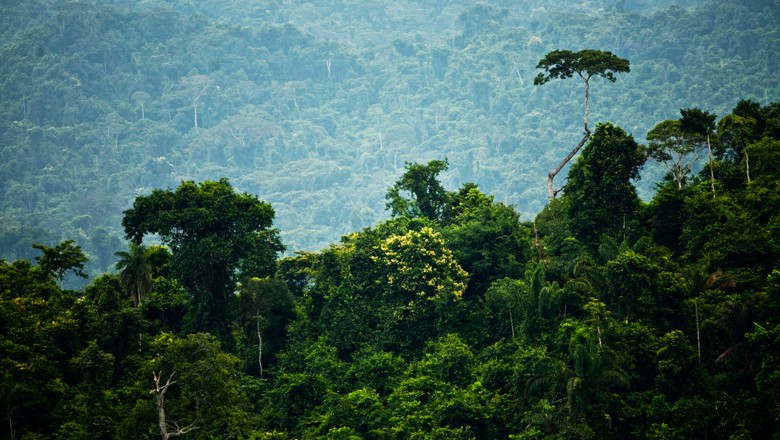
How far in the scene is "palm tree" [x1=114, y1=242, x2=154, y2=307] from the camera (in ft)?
132

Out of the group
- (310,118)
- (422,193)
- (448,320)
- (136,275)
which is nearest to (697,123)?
(422,193)

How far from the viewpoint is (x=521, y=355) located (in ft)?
112

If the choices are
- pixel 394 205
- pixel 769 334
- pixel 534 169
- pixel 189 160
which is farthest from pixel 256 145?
pixel 769 334

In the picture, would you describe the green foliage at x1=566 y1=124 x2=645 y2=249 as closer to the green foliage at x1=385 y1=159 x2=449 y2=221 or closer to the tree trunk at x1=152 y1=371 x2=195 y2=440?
the green foliage at x1=385 y1=159 x2=449 y2=221

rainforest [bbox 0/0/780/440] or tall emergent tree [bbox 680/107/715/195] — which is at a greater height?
tall emergent tree [bbox 680/107/715/195]

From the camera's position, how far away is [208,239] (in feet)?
130

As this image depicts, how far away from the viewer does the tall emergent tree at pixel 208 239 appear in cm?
3966

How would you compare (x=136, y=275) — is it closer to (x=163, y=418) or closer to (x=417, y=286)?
(x=163, y=418)

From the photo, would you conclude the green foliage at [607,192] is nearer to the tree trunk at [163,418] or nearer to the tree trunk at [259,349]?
the tree trunk at [259,349]

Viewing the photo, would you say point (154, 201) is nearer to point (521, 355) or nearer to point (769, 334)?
point (521, 355)

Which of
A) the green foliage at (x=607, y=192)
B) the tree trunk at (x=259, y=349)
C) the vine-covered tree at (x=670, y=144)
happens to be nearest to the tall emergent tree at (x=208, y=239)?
the tree trunk at (x=259, y=349)

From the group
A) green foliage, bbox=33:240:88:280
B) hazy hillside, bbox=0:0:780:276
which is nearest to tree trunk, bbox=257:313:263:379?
green foliage, bbox=33:240:88:280

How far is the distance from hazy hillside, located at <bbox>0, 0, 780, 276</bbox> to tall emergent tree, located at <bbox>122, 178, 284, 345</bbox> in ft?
284

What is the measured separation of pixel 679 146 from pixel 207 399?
24.2 meters
